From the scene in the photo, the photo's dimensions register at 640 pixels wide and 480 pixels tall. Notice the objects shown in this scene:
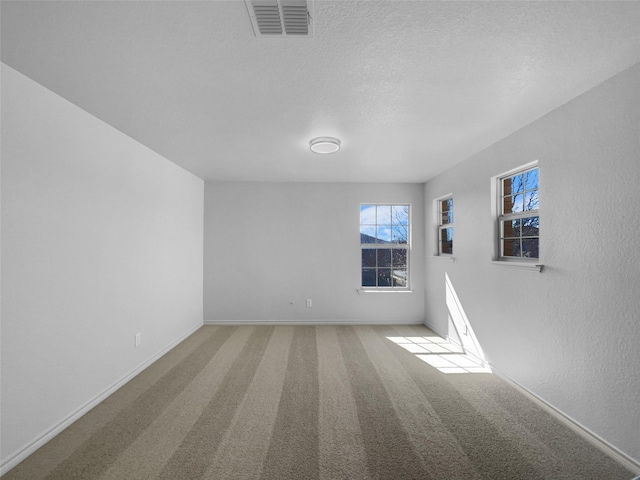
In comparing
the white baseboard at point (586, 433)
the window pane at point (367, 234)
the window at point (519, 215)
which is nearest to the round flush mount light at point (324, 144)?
the window at point (519, 215)

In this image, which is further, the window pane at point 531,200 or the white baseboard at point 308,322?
the white baseboard at point 308,322

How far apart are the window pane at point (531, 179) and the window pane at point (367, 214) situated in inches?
106

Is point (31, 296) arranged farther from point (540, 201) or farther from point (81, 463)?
point (540, 201)

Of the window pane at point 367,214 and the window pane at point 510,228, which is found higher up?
the window pane at point 367,214

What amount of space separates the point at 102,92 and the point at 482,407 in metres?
3.84

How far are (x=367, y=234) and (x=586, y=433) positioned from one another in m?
3.75

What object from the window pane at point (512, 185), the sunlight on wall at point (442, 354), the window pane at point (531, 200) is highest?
the window pane at point (512, 185)

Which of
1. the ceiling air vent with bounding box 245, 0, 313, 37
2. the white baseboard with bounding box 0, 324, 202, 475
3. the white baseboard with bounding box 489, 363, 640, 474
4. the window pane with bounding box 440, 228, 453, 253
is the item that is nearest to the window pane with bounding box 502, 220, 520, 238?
the window pane with bounding box 440, 228, 453, 253

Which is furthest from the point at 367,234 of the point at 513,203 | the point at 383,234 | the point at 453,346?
the point at 513,203

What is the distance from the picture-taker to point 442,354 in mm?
3811

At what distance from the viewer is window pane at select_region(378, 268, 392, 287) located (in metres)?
5.44

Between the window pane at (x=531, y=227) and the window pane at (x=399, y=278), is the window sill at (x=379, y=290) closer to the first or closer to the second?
the window pane at (x=399, y=278)

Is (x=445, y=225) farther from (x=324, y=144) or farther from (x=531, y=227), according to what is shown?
(x=324, y=144)

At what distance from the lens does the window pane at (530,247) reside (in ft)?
9.32
